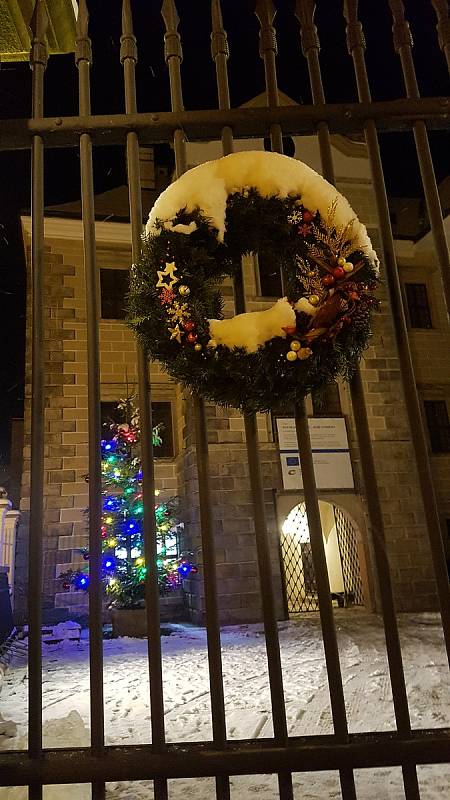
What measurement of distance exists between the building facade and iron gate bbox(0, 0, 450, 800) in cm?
763

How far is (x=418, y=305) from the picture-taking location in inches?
512

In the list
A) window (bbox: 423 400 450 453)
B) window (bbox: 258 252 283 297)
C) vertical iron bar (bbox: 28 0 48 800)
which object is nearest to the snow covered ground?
vertical iron bar (bbox: 28 0 48 800)

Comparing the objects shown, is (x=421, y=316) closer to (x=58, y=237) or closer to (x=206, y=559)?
(x=58, y=237)

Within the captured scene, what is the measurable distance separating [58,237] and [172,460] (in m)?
5.23

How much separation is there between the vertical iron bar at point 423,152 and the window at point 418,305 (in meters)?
10.8

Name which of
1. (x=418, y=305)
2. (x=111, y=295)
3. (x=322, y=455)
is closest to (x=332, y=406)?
(x=322, y=455)

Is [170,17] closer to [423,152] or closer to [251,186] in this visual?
[251,186]

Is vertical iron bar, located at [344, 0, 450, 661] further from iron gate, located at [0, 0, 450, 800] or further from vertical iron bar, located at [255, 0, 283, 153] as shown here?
vertical iron bar, located at [255, 0, 283, 153]

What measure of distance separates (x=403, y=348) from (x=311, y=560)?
1238 centimetres

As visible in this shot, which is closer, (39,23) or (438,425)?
(39,23)

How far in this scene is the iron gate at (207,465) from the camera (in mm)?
1781

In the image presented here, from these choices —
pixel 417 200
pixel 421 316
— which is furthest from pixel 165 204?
pixel 417 200

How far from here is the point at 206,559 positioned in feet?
6.45

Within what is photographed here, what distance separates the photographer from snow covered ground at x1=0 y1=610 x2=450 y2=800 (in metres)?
2.78
